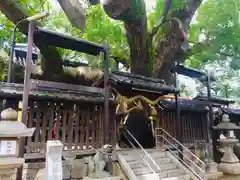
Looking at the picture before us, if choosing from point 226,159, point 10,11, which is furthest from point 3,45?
point 226,159

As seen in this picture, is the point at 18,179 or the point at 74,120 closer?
the point at 18,179

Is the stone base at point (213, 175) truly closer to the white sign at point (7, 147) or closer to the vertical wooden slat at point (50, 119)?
the vertical wooden slat at point (50, 119)

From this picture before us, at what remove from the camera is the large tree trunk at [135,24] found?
7.16m

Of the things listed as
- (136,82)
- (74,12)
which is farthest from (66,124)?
(74,12)

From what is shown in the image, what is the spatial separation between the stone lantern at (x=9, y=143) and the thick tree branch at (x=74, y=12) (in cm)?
834

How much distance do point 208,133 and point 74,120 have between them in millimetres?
7616

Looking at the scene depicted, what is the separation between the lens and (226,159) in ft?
34.8

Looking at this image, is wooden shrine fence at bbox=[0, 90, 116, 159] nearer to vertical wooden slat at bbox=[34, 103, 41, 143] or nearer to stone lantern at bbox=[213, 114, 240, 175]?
vertical wooden slat at bbox=[34, 103, 41, 143]

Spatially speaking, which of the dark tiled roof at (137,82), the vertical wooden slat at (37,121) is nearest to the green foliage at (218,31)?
the dark tiled roof at (137,82)

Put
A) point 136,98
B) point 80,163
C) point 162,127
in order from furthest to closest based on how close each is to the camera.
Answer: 1. point 162,127
2. point 136,98
3. point 80,163

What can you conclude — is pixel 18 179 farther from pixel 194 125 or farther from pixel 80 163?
pixel 194 125

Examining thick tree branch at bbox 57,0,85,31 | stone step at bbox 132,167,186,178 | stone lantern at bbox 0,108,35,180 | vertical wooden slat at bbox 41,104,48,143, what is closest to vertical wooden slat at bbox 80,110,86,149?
vertical wooden slat at bbox 41,104,48,143

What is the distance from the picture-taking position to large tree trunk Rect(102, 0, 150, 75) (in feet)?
23.5

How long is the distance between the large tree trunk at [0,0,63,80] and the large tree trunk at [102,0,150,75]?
270 cm
